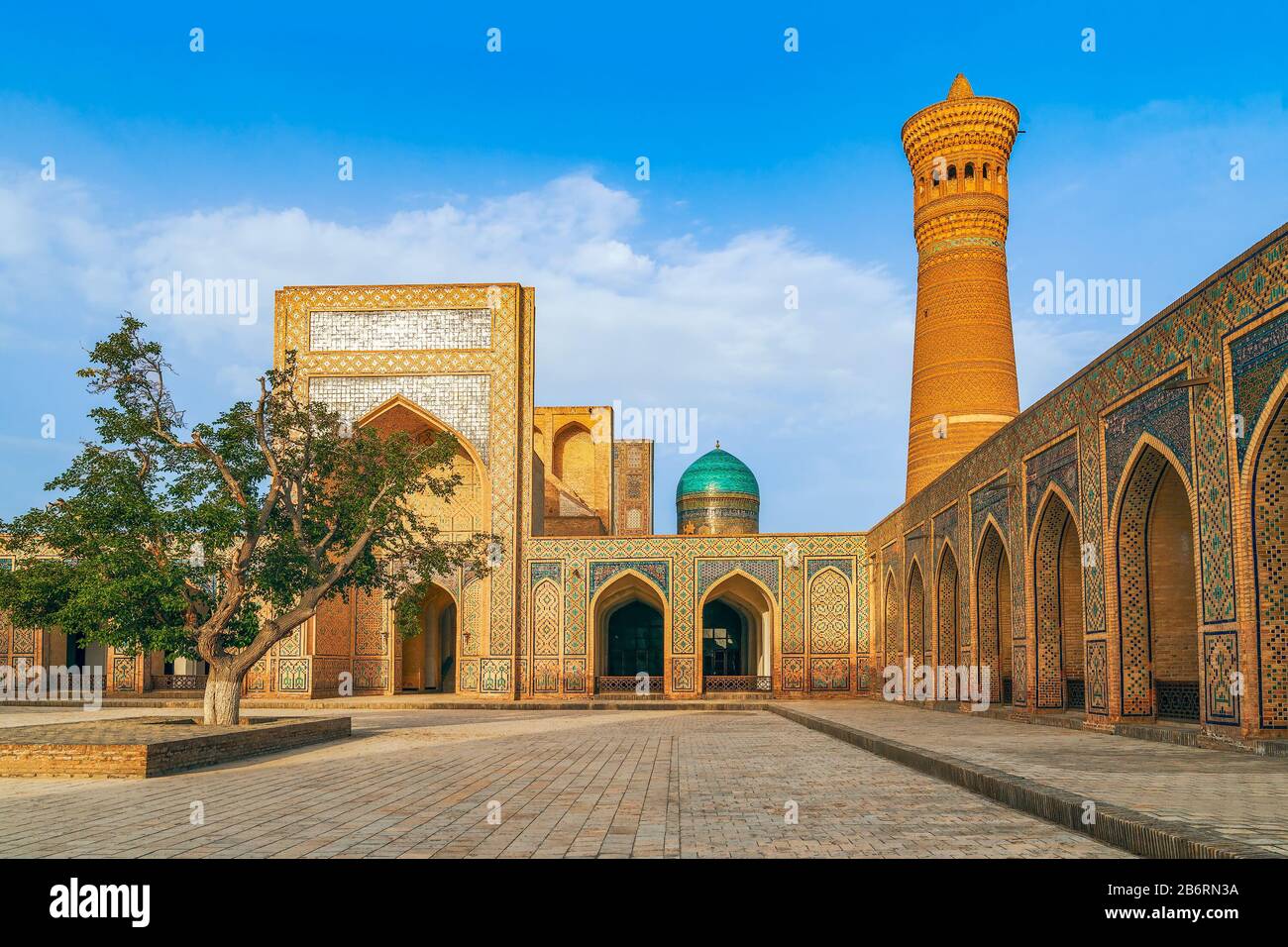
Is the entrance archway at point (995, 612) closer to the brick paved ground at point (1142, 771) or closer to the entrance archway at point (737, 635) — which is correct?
the brick paved ground at point (1142, 771)

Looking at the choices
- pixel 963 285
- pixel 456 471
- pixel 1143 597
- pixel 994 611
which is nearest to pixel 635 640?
pixel 456 471

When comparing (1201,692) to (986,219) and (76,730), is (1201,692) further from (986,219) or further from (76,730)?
(986,219)

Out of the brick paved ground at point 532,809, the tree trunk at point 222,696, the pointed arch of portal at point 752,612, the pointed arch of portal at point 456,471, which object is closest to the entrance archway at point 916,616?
the pointed arch of portal at point 752,612

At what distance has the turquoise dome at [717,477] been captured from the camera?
34.2 m

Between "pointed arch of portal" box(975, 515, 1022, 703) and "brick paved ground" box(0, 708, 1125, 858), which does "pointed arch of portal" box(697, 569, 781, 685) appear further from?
"brick paved ground" box(0, 708, 1125, 858)

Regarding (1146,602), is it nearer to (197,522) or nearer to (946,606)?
(946,606)

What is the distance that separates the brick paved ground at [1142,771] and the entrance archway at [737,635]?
11685 mm

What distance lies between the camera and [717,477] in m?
34.3

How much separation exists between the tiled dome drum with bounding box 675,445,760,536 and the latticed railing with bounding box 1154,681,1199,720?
72.8 ft

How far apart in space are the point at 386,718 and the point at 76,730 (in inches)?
263

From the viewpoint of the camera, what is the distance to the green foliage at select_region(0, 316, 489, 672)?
1061cm

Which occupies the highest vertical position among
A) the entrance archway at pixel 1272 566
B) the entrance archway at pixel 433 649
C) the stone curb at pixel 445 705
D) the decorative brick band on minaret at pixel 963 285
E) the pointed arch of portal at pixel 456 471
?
the decorative brick band on minaret at pixel 963 285
